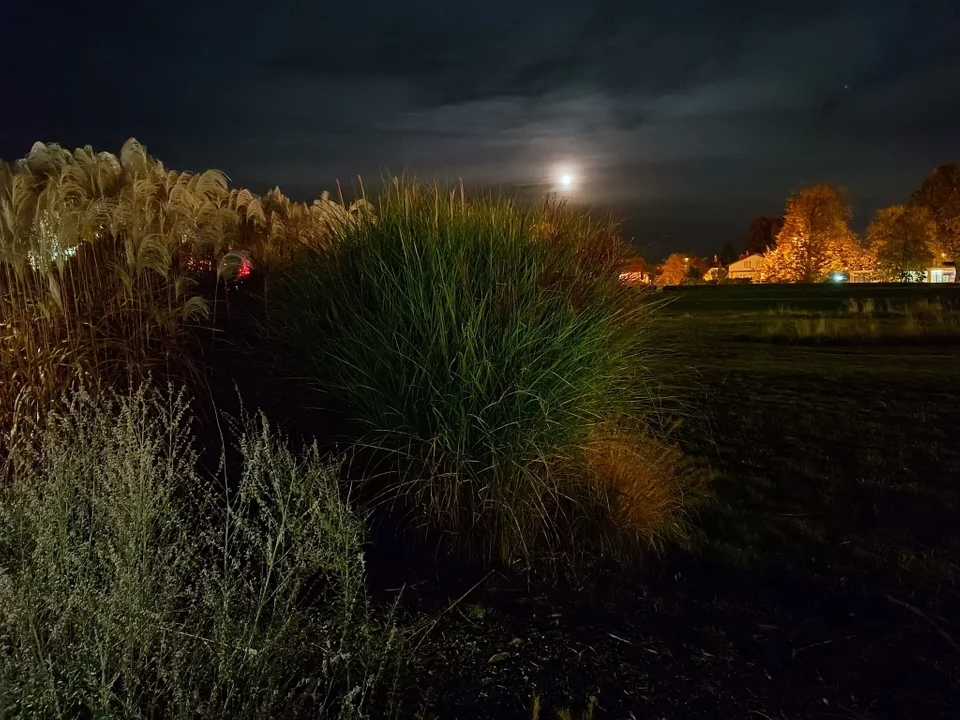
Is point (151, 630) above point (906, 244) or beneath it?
beneath

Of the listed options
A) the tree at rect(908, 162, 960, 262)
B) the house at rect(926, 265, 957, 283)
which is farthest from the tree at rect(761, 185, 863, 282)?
the house at rect(926, 265, 957, 283)

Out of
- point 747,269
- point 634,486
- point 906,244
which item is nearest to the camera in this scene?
point 634,486

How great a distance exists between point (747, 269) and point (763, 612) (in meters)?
81.3

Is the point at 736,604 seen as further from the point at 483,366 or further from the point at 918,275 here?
the point at 918,275

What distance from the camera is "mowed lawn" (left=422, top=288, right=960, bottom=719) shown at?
310cm

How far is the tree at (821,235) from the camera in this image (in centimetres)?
5800

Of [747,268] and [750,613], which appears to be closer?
[750,613]

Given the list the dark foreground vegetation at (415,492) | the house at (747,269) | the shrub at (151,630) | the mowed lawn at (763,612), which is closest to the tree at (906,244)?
the house at (747,269)

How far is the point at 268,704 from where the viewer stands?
8.46ft

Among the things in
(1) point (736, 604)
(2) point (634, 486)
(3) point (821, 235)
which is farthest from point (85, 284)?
(3) point (821, 235)

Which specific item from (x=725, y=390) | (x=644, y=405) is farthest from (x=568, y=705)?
(x=725, y=390)

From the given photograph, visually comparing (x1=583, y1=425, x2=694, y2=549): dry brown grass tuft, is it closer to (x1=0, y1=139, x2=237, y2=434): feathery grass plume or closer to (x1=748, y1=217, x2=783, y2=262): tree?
(x1=0, y1=139, x2=237, y2=434): feathery grass plume

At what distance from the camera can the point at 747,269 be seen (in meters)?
80.2

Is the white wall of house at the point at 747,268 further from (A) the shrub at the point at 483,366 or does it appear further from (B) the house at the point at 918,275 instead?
(A) the shrub at the point at 483,366
